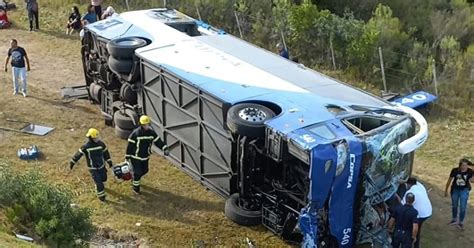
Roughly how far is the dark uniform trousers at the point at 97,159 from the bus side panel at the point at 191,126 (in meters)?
1.33

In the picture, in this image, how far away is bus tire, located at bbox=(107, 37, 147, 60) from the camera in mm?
11773

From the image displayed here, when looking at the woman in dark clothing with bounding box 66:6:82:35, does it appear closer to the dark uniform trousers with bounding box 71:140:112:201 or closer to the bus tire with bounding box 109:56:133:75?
the bus tire with bounding box 109:56:133:75

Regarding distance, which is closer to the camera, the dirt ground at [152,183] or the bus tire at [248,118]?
the bus tire at [248,118]

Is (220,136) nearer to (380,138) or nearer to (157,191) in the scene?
(157,191)

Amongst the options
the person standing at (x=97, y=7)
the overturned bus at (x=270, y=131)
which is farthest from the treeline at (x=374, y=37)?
the overturned bus at (x=270, y=131)

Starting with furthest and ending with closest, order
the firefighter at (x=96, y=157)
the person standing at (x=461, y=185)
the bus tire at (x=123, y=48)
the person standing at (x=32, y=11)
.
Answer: the person standing at (x=32, y=11) < the bus tire at (x=123, y=48) < the firefighter at (x=96, y=157) < the person standing at (x=461, y=185)

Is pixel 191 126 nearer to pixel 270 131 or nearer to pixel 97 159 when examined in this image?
pixel 97 159

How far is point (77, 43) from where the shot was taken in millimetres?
18031

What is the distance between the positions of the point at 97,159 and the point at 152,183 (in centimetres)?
123

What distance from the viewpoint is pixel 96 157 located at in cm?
1026

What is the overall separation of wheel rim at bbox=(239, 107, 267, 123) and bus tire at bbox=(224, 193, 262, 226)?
1.45 meters

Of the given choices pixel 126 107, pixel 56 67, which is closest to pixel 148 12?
pixel 126 107

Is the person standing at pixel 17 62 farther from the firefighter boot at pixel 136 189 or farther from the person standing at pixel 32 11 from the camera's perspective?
the firefighter boot at pixel 136 189

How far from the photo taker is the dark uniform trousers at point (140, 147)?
1029 centimetres
